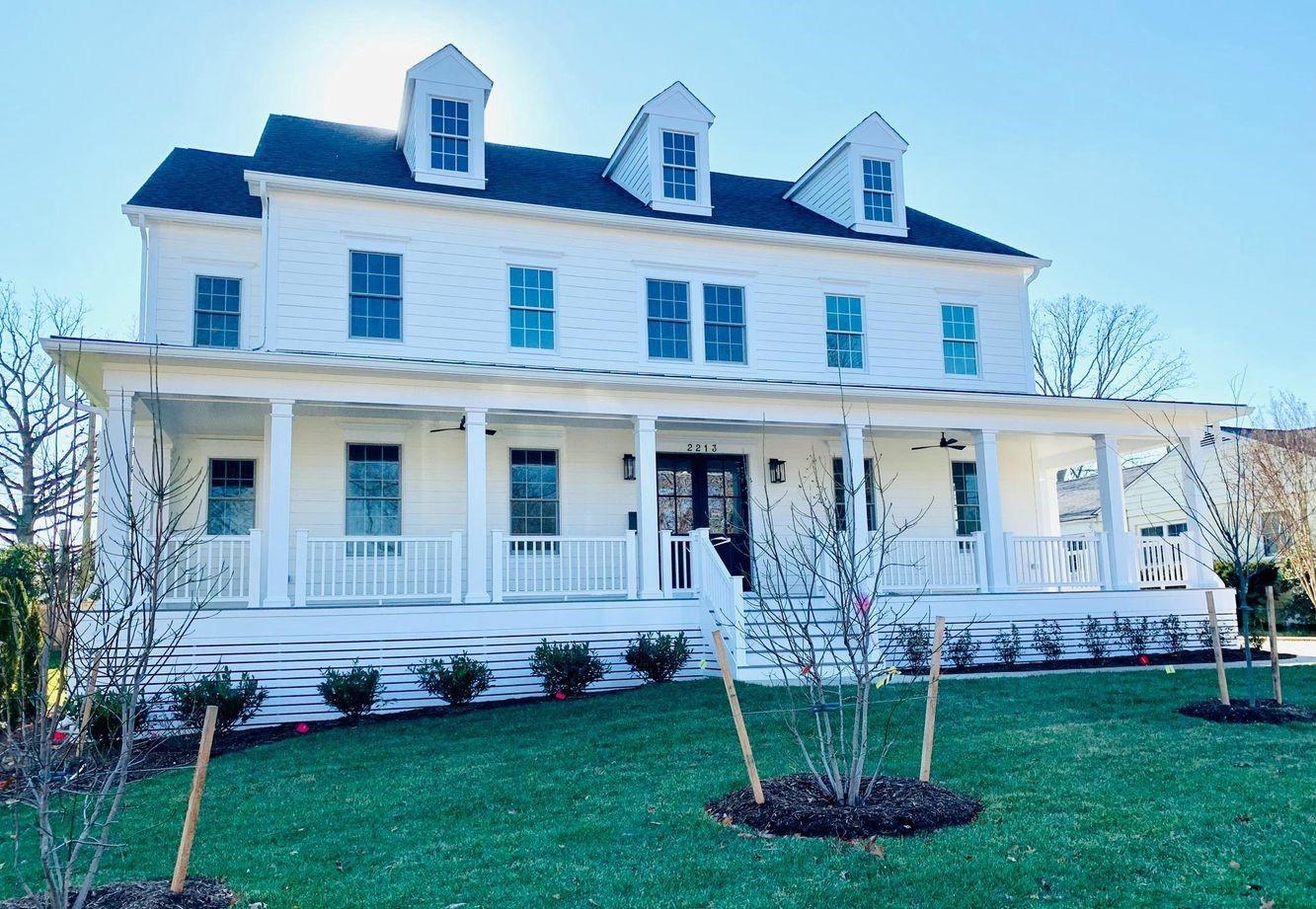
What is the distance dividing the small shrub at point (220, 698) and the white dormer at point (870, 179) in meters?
11.6

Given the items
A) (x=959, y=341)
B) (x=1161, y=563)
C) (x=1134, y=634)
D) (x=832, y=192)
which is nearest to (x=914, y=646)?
(x=1134, y=634)

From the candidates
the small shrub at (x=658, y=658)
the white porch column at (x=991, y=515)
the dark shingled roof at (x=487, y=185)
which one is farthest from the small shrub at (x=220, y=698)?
the white porch column at (x=991, y=515)

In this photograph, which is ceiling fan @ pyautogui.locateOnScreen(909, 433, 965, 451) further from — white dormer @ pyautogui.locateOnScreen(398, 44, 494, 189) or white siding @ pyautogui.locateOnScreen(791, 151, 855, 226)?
white dormer @ pyautogui.locateOnScreen(398, 44, 494, 189)

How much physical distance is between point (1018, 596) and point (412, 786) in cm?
957

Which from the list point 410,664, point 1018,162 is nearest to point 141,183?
point 410,664

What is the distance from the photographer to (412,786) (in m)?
7.32

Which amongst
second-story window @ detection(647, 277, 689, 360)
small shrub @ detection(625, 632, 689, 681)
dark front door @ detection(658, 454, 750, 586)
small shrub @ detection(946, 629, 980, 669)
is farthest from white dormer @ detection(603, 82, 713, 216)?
small shrub @ detection(946, 629, 980, 669)

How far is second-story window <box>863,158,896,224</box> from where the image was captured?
16547 millimetres

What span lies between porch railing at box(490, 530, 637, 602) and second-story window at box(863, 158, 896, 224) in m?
7.37

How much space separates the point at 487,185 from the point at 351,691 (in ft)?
26.0

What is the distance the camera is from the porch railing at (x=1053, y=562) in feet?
47.3

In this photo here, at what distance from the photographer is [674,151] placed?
1561cm

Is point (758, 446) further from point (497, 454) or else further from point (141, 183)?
point (141, 183)

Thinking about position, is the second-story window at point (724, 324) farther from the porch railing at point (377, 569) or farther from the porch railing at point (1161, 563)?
the porch railing at point (1161, 563)
